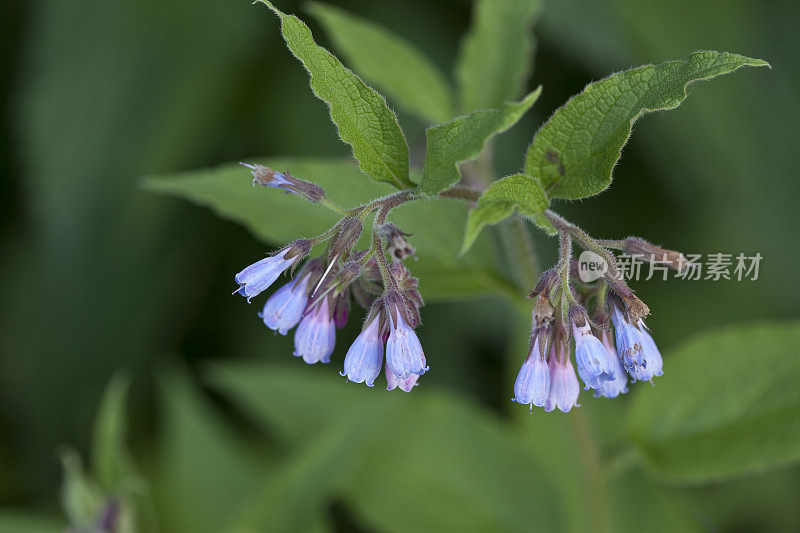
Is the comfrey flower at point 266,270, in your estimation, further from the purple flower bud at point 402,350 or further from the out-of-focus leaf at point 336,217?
the out-of-focus leaf at point 336,217

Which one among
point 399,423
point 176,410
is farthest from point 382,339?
point 176,410

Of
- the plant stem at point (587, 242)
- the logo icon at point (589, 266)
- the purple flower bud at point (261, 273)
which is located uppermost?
the plant stem at point (587, 242)

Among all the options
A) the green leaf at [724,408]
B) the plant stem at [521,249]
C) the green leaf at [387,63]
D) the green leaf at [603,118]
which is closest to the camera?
the green leaf at [603,118]

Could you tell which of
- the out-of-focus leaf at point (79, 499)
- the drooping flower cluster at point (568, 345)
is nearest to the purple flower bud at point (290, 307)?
the drooping flower cluster at point (568, 345)

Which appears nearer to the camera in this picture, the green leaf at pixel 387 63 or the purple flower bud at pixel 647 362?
the purple flower bud at pixel 647 362

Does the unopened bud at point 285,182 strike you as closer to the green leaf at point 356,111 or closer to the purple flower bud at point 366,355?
the green leaf at point 356,111

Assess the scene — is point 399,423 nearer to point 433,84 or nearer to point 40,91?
point 433,84

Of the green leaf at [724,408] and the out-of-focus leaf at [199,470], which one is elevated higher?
the green leaf at [724,408]

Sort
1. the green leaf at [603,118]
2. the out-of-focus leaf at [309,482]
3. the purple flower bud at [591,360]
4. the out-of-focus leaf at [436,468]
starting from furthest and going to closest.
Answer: the out-of-focus leaf at [436,468] < the out-of-focus leaf at [309,482] < the purple flower bud at [591,360] < the green leaf at [603,118]
